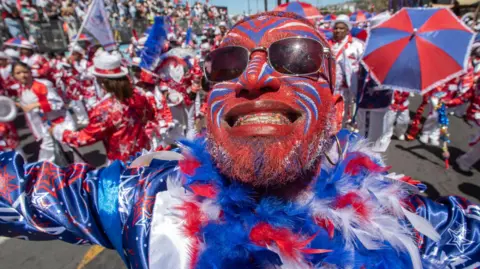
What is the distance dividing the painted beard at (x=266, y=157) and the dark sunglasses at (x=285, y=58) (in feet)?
0.89

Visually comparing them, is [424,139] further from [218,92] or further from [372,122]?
[218,92]

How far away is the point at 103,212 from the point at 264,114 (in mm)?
773

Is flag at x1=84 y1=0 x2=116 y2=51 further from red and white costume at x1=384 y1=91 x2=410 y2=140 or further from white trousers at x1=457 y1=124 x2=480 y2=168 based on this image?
white trousers at x1=457 y1=124 x2=480 y2=168

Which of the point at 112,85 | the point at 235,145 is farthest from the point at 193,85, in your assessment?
the point at 235,145

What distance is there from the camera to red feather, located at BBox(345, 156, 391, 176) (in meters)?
1.19

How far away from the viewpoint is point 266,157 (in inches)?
35.1

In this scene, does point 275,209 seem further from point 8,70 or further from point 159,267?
point 8,70

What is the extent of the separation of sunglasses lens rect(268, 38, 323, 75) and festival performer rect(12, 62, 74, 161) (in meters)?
3.95

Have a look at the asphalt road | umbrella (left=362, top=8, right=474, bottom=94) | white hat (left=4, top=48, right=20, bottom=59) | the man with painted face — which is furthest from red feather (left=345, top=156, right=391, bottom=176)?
white hat (left=4, top=48, right=20, bottom=59)

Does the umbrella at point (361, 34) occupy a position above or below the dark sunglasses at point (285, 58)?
below

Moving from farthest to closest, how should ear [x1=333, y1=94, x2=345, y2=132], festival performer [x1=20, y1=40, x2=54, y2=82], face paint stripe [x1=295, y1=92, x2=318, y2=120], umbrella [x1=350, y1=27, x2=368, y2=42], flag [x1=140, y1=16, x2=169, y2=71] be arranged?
umbrella [x1=350, y1=27, x2=368, y2=42] → festival performer [x1=20, y1=40, x2=54, y2=82] → flag [x1=140, y1=16, x2=169, y2=71] → ear [x1=333, y1=94, x2=345, y2=132] → face paint stripe [x1=295, y1=92, x2=318, y2=120]

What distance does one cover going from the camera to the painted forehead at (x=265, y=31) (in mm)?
1079

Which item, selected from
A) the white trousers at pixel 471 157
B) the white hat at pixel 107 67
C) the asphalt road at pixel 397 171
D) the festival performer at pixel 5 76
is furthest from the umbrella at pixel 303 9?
the festival performer at pixel 5 76

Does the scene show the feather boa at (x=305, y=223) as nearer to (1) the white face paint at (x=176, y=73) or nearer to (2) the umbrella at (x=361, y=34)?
(1) the white face paint at (x=176, y=73)
